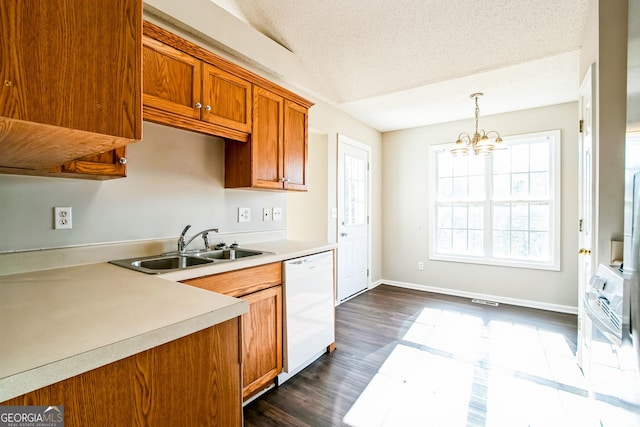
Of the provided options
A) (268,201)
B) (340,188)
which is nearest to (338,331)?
(268,201)

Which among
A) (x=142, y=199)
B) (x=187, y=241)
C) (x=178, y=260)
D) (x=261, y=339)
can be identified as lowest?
(x=261, y=339)

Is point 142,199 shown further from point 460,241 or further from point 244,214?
point 460,241

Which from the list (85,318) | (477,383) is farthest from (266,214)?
(477,383)

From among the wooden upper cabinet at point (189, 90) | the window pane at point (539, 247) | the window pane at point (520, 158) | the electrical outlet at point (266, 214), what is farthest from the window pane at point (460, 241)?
the wooden upper cabinet at point (189, 90)

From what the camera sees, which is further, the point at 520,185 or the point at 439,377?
the point at 520,185

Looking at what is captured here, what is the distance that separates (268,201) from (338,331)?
149 cm

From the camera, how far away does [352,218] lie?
410 cm

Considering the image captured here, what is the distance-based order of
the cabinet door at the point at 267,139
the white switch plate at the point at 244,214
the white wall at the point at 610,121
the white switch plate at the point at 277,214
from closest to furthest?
the white wall at the point at 610,121 → the cabinet door at the point at 267,139 → the white switch plate at the point at 244,214 → the white switch plate at the point at 277,214

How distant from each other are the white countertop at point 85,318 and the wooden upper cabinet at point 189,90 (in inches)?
35.6

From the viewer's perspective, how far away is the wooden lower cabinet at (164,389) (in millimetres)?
679

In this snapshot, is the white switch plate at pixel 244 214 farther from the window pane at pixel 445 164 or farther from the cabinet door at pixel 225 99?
the window pane at pixel 445 164

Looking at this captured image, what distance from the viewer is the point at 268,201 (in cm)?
272

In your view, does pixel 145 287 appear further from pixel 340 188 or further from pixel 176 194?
pixel 340 188

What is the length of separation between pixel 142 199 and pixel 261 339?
1170 mm
